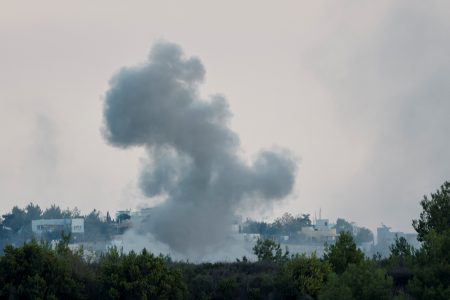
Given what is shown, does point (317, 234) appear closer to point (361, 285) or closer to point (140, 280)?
point (140, 280)

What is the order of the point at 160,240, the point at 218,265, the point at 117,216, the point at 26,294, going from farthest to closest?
the point at 117,216 → the point at 160,240 → the point at 218,265 → the point at 26,294

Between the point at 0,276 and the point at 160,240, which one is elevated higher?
the point at 160,240

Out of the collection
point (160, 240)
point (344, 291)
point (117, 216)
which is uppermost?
point (117, 216)

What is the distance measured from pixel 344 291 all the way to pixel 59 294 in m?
16.2

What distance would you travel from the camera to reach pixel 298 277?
51.3 metres

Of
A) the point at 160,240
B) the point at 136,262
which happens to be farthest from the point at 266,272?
the point at 160,240

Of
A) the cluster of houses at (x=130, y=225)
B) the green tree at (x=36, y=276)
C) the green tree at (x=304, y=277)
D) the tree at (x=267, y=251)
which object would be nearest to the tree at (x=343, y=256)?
the green tree at (x=304, y=277)

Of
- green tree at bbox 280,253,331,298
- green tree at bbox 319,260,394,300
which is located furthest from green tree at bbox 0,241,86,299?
green tree at bbox 319,260,394,300

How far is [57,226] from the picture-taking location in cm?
16888

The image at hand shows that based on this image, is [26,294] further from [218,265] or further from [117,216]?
[117,216]

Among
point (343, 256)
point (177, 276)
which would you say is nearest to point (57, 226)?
point (343, 256)

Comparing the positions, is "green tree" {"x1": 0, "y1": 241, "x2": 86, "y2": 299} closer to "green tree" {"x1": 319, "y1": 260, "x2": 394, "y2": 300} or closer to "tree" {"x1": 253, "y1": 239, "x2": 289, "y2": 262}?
"green tree" {"x1": 319, "y1": 260, "x2": 394, "y2": 300}

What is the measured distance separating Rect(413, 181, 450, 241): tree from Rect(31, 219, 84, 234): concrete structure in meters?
105

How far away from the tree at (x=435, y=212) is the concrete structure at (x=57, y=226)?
104673 mm
